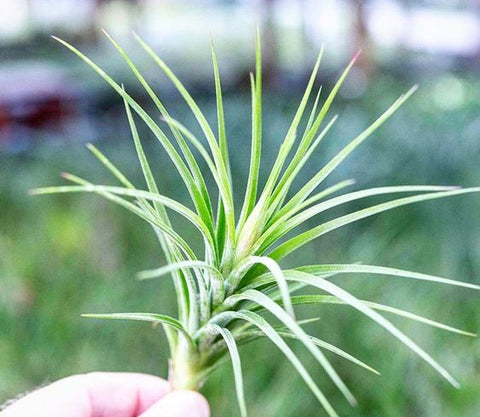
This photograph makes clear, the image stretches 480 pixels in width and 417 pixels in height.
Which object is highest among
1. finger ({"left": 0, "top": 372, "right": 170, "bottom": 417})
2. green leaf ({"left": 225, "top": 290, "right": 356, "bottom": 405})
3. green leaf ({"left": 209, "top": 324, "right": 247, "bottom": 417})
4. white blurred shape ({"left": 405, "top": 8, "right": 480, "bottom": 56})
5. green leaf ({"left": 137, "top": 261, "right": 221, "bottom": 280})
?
green leaf ({"left": 137, "top": 261, "right": 221, "bottom": 280})

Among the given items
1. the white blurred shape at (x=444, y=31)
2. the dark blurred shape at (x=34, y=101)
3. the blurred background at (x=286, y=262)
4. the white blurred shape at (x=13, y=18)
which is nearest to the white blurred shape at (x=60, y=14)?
the white blurred shape at (x=13, y=18)

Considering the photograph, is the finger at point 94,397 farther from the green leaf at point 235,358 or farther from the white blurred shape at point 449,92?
the white blurred shape at point 449,92

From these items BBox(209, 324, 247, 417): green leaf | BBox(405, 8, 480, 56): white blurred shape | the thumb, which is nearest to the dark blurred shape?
BBox(405, 8, 480, 56): white blurred shape

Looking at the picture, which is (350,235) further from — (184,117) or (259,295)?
(259,295)

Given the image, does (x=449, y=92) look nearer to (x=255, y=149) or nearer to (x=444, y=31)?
(x=444, y=31)

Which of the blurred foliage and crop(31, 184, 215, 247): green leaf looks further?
the blurred foliage

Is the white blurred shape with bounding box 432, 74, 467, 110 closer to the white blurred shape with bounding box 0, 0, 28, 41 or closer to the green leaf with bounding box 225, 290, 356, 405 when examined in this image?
the green leaf with bounding box 225, 290, 356, 405

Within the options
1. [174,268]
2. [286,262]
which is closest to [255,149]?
[174,268]
